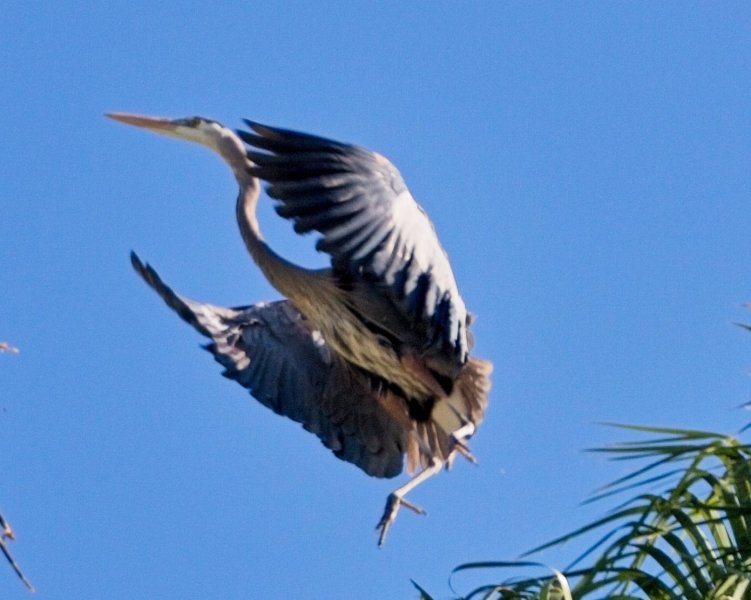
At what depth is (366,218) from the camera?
224 inches

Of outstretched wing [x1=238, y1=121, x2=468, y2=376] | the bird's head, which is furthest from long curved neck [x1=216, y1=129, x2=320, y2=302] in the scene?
outstretched wing [x1=238, y1=121, x2=468, y2=376]

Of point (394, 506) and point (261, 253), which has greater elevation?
point (261, 253)

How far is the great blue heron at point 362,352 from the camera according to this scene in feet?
20.1

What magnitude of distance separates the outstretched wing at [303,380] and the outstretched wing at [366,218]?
0.76 m

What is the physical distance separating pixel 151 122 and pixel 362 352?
75.1 inches

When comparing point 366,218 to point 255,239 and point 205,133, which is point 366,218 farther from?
point 205,133

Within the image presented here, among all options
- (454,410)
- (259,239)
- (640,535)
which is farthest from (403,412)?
(640,535)

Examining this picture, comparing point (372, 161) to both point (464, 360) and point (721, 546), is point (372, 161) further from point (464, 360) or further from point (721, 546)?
point (721, 546)

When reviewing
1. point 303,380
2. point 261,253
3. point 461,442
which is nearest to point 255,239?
point 261,253

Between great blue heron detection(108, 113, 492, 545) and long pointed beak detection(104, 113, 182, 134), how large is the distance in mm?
607

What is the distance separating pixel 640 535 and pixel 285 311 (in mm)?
4226

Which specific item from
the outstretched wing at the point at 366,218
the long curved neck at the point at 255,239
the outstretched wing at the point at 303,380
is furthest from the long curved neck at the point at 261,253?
the outstretched wing at the point at 366,218

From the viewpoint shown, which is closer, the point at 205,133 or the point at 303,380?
the point at 303,380

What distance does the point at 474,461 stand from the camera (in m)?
6.56
